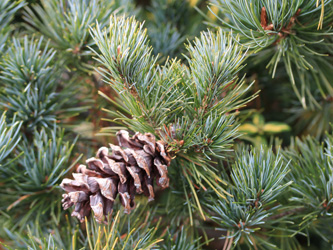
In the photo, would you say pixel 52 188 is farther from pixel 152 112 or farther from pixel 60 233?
pixel 152 112

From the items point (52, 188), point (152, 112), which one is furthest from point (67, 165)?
point (152, 112)

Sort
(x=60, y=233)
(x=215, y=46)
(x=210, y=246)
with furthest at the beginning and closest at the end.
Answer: (x=210, y=246) → (x=60, y=233) → (x=215, y=46)

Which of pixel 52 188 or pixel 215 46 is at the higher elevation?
pixel 215 46

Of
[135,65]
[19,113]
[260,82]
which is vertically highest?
[260,82]

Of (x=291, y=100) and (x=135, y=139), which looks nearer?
(x=135, y=139)
